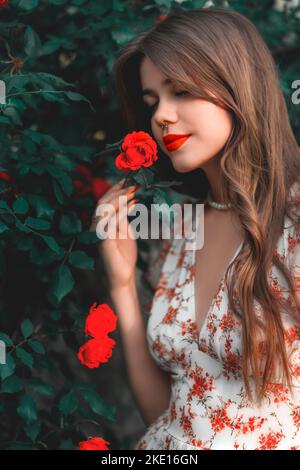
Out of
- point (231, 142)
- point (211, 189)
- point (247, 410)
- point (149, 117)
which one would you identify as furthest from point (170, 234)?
point (247, 410)

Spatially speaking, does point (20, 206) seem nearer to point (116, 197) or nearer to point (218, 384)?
point (116, 197)

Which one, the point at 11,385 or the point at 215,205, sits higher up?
the point at 215,205

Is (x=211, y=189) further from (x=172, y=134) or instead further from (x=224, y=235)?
(x=172, y=134)

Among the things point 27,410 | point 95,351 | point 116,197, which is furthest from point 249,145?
point 27,410

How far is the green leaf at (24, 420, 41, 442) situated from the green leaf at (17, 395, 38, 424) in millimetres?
36

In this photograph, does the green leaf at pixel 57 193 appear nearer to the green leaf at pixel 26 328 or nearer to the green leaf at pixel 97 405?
the green leaf at pixel 26 328

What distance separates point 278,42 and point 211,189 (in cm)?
70

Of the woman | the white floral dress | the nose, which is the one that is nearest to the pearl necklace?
the woman

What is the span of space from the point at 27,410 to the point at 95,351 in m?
0.26

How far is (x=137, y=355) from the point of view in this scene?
1937 mm

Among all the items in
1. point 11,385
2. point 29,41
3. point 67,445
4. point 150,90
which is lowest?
point 67,445
